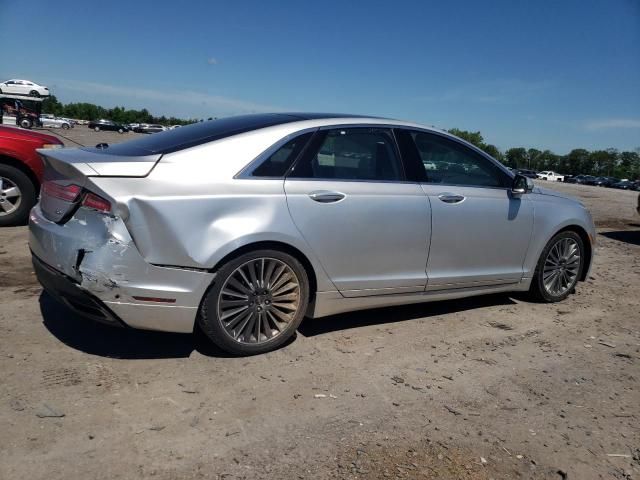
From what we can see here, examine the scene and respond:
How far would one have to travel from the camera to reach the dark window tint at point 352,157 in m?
3.89

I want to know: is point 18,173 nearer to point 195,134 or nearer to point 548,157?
point 195,134

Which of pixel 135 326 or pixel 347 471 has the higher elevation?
pixel 135 326

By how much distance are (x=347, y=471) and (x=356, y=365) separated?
1.21 meters

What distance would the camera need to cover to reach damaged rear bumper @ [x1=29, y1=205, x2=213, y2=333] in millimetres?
3166

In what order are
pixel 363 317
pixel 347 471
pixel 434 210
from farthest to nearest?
pixel 363 317
pixel 434 210
pixel 347 471

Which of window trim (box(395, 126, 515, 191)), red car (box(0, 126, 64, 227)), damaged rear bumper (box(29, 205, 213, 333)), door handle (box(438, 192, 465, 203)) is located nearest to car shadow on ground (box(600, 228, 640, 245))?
window trim (box(395, 126, 515, 191))

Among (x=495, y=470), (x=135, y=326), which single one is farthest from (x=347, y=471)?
(x=135, y=326)

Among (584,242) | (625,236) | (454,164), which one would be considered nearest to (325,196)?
(454,164)

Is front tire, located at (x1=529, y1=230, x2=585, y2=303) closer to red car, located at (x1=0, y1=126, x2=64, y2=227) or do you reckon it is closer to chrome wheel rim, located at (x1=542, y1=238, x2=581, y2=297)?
chrome wheel rim, located at (x1=542, y1=238, x2=581, y2=297)

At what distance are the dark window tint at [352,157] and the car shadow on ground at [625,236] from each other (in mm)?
7493

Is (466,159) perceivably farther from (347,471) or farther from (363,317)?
(347,471)

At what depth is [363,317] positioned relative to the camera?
4.68 m

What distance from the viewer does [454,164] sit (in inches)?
183

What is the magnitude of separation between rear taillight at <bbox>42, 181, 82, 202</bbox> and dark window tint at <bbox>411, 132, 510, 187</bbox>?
256cm
